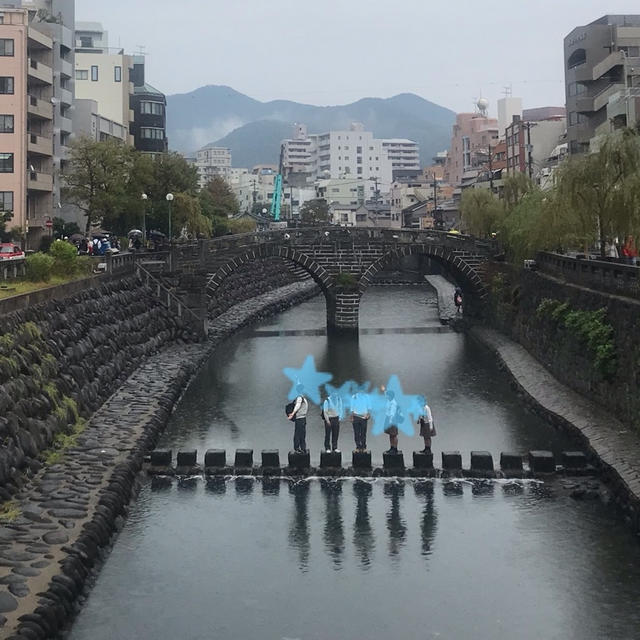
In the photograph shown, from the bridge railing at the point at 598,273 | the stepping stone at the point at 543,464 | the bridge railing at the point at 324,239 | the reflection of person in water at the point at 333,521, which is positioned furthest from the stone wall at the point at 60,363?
the bridge railing at the point at 598,273

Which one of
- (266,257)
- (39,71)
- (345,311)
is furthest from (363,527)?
(39,71)

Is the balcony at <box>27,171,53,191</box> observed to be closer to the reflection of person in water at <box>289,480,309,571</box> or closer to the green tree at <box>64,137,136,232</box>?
the green tree at <box>64,137,136,232</box>

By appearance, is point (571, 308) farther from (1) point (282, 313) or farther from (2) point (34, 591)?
(1) point (282, 313)

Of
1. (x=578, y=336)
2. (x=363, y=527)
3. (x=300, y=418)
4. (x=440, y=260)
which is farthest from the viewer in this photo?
(x=440, y=260)

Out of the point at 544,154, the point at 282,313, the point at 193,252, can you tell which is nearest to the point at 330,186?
the point at 544,154

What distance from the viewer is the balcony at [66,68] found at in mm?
61866

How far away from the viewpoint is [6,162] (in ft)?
169

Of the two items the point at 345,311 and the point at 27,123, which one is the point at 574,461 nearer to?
the point at 345,311

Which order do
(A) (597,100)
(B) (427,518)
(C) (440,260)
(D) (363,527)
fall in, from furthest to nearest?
(A) (597,100), (C) (440,260), (B) (427,518), (D) (363,527)

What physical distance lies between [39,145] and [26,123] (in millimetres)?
2500

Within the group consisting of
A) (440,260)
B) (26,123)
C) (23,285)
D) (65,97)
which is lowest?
(23,285)

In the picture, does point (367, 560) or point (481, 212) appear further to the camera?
point (481, 212)

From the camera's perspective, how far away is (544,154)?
275 ft

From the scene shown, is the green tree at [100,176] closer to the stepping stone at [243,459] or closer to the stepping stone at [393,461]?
the stepping stone at [243,459]
